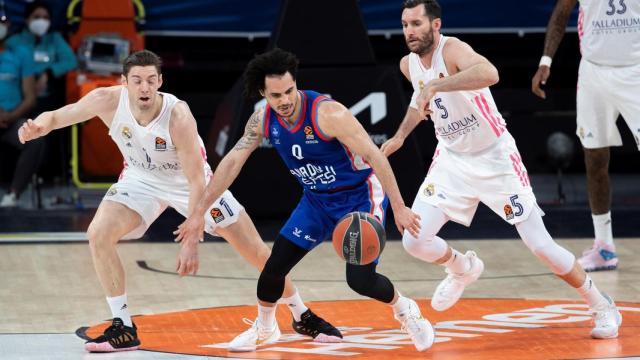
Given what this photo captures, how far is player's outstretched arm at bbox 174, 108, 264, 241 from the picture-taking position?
6.96 metres

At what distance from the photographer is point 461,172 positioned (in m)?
7.77

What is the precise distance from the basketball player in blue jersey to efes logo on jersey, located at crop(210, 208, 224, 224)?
0.43 metres

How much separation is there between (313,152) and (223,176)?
49 cm

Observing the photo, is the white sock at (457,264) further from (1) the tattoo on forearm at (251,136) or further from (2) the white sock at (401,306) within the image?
(1) the tattoo on forearm at (251,136)

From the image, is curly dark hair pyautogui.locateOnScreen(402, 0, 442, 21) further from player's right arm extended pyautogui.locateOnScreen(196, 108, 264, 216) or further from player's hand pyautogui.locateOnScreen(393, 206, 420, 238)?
player's hand pyautogui.locateOnScreen(393, 206, 420, 238)

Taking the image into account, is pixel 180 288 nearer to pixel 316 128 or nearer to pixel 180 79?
pixel 316 128

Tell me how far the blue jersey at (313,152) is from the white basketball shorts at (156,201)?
0.53m

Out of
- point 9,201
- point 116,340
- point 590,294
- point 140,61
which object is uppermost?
point 140,61

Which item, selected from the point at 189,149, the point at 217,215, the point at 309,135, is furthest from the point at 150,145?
the point at 309,135

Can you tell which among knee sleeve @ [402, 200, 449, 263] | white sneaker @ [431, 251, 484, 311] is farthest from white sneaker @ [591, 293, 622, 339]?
knee sleeve @ [402, 200, 449, 263]

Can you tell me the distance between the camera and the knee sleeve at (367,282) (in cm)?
705

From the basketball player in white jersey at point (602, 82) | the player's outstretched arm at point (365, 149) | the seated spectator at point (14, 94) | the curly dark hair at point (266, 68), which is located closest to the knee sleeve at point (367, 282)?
the player's outstretched arm at point (365, 149)

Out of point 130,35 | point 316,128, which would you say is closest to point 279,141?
point 316,128

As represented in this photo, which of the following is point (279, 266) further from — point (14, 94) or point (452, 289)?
point (14, 94)
